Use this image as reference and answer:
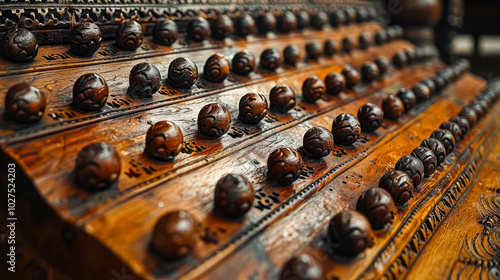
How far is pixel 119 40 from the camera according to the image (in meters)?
1.42

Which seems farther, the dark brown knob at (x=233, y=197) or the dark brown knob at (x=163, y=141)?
the dark brown knob at (x=163, y=141)

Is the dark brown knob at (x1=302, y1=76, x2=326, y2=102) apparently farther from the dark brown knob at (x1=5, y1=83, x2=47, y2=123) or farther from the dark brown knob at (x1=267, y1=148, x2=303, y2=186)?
the dark brown knob at (x1=5, y1=83, x2=47, y2=123)

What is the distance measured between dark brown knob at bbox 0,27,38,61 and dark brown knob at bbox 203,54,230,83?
58cm

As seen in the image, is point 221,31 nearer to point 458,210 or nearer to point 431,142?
point 431,142

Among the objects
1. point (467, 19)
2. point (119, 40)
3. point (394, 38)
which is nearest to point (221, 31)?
point (119, 40)

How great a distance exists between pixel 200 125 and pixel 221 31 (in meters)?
0.71

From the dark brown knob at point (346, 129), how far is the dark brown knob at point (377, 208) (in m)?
0.37

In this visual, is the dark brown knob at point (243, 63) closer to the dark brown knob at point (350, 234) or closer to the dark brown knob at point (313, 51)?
the dark brown knob at point (313, 51)

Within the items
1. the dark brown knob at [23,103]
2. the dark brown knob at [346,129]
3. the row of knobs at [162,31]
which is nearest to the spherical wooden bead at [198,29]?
the row of knobs at [162,31]

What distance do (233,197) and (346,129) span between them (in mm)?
623

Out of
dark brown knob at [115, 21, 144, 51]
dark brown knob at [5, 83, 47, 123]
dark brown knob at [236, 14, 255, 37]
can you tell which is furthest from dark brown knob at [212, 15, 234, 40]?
dark brown knob at [5, 83, 47, 123]

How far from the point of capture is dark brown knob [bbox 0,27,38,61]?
114cm

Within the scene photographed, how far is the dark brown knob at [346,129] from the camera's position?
1.40m

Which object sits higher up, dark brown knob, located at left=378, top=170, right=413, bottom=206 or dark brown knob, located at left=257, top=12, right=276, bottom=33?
dark brown knob, located at left=257, top=12, right=276, bottom=33
